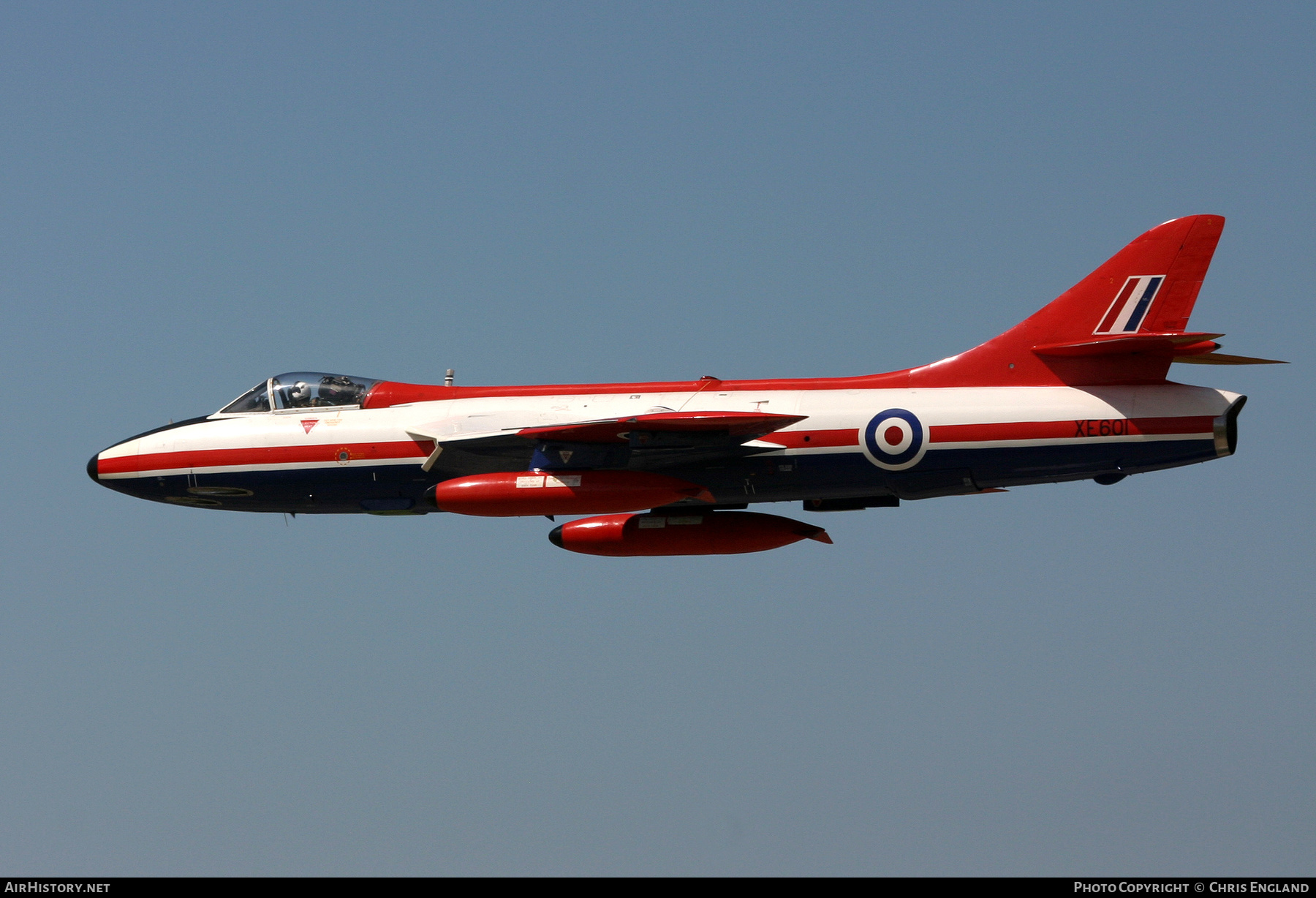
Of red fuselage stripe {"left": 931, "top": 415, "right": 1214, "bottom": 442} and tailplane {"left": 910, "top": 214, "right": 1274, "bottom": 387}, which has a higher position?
tailplane {"left": 910, "top": 214, "right": 1274, "bottom": 387}

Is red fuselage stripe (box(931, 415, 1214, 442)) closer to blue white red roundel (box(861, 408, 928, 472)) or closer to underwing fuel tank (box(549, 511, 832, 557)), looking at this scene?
blue white red roundel (box(861, 408, 928, 472))

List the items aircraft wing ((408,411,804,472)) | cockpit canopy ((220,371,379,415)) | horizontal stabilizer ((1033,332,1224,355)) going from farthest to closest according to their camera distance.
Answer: cockpit canopy ((220,371,379,415))
aircraft wing ((408,411,804,472))
horizontal stabilizer ((1033,332,1224,355))

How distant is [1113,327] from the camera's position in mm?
27641

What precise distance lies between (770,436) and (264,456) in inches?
356

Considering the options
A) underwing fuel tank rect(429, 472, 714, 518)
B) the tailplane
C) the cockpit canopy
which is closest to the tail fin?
the tailplane

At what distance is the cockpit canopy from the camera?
1203 inches

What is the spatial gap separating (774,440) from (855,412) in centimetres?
139

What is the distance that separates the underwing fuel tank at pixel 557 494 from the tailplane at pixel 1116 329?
4683 mm

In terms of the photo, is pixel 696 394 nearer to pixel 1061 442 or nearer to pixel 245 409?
pixel 1061 442

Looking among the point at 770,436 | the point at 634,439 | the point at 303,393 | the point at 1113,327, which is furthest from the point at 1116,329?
the point at 303,393

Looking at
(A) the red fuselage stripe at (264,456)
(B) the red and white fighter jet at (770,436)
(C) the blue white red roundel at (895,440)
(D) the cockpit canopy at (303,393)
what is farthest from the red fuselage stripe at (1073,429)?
(D) the cockpit canopy at (303,393)

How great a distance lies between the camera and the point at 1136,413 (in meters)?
27.0

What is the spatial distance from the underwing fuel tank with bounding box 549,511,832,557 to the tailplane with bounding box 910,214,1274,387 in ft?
11.8

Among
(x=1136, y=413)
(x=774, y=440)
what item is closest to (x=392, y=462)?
(x=774, y=440)
